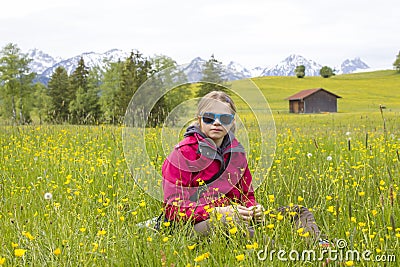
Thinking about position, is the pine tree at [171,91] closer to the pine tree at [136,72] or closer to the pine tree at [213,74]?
the pine tree at [213,74]

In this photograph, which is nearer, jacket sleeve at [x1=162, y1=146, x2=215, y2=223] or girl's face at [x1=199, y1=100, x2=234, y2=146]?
jacket sleeve at [x1=162, y1=146, x2=215, y2=223]

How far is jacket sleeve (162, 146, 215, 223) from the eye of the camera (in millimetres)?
2836

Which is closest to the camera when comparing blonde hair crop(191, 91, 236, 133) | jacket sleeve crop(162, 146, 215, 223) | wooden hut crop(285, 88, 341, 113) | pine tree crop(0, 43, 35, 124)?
jacket sleeve crop(162, 146, 215, 223)

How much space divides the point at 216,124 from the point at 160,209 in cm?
86

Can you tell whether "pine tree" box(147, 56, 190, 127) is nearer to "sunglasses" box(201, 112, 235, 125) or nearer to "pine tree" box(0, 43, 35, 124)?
"sunglasses" box(201, 112, 235, 125)

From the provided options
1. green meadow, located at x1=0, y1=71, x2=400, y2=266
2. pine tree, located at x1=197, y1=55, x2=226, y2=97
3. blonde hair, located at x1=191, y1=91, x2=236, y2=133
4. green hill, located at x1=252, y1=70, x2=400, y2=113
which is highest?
green hill, located at x1=252, y1=70, x2=400, y2=113

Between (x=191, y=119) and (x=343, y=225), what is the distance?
51.8 inches

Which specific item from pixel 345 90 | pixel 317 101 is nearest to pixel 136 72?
pixel 317 101

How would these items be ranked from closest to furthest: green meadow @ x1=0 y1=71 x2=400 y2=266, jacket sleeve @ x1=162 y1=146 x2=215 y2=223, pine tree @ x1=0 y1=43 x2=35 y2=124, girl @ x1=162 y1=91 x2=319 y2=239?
green meadow @ x1=0 y1=71 x2=400 y2=266 → jacket sleeve @ x1=162 y1=146 x2=215 y2=223 → girl @ x1=162 y1=91 x2=319 y2=239 → pine tree @ x1=0 y1=43 x2=35 y2=124

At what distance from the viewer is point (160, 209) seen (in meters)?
3.49

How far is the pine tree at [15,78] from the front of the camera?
5388 cm

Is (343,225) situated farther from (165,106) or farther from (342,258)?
(165,106)

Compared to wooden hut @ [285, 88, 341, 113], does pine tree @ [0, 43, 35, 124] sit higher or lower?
higher

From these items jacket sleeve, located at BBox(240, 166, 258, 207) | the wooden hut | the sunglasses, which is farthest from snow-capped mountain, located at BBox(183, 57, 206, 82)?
the wooden hut
